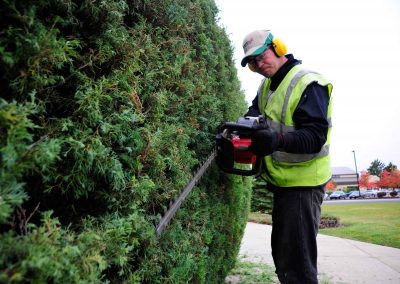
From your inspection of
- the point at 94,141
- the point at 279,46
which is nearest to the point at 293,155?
the point at 279,46

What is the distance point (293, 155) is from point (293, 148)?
26 centimetres

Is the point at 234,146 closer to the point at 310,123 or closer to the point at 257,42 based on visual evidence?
the point at 310,123

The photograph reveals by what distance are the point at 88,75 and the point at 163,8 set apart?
804mm

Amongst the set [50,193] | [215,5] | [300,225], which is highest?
[215,5]

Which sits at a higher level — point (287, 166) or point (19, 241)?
point (287, 166)

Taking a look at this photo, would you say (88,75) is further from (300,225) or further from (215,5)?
(215,5)

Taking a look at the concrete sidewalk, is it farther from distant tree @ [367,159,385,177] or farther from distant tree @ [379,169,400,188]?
distant tree @ [367,159,385,177]

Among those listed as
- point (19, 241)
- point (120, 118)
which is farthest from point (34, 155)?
point (120, 118)

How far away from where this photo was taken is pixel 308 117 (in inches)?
92.4

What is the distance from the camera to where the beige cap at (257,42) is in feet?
8.61

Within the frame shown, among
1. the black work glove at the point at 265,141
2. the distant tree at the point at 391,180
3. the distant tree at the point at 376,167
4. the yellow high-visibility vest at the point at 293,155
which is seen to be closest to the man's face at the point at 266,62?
the yellow high-visibility vest at the point at 293,155

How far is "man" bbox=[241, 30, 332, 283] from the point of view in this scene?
7.59 ft

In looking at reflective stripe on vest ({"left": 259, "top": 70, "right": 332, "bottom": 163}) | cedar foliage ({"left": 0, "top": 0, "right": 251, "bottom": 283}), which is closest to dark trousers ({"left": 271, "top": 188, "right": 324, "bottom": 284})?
reflective stripe on vest ({"left": 259, "top": 70, "right": 332, "bottom": 163})

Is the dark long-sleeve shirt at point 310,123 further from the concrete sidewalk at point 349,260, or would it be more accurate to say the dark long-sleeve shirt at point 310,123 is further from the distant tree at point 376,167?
the distant tree at point 376,167
